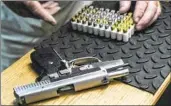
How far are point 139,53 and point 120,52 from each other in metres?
0.05

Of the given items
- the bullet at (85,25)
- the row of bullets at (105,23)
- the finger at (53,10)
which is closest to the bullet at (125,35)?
the row of bullets at (105,23)

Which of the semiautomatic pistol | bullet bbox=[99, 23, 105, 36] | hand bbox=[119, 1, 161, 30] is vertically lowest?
the semiautomatic pistol

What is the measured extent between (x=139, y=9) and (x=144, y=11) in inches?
0.7

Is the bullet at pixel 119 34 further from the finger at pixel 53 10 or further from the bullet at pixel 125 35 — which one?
the finger at pixel 53 10

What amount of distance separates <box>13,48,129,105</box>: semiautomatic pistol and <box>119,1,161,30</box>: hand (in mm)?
193

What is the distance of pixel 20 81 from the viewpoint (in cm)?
64

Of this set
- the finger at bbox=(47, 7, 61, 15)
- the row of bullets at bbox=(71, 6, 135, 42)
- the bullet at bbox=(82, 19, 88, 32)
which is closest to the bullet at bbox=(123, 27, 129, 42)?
the row of bullets at bbox=(71, 6, 135, 42)

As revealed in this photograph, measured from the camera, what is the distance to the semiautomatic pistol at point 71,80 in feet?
1.85

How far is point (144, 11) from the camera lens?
819 mm

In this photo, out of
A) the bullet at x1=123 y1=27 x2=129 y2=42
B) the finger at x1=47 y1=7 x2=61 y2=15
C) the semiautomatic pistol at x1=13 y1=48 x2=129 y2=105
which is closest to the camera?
the semiautomatic pistol at x1=13 y1=48 x2=129 y2=105

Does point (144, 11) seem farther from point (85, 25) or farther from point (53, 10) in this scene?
point (53, 10)

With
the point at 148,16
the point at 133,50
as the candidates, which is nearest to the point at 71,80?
the point at 133,50

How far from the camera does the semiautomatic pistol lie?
0.56 m

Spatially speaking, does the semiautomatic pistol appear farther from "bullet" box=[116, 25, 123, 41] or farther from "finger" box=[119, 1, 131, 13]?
"finger" box=[119, 1, 131, 13]
